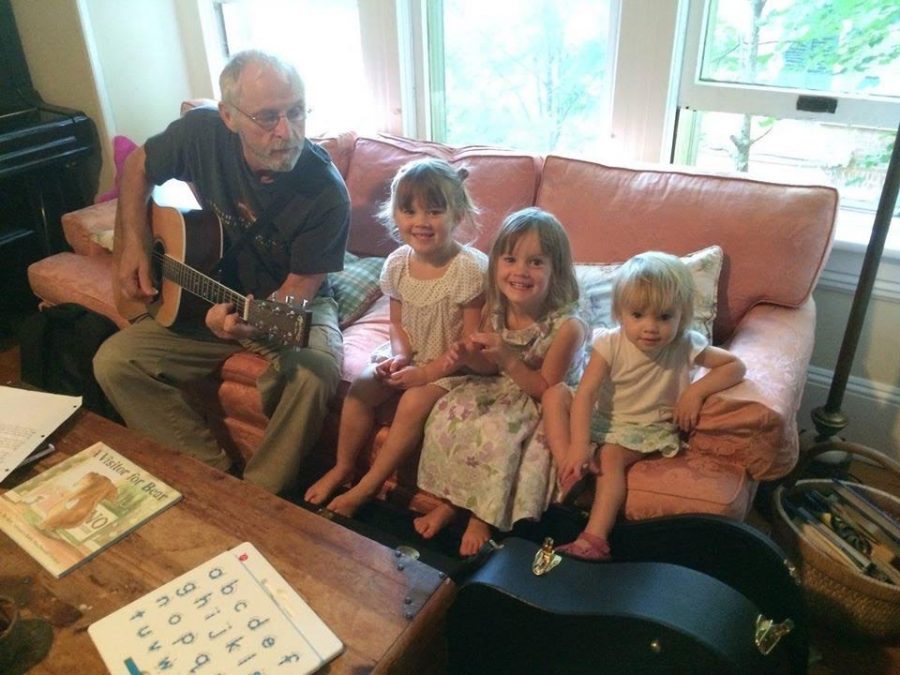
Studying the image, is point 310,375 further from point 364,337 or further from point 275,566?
point 275,566

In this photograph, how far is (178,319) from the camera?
73.3 inches

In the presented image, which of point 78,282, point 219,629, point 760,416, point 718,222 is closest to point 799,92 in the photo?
point 718,222

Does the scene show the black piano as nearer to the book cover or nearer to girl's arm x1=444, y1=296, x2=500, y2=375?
the book cover

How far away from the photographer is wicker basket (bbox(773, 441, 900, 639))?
1384 millimetres

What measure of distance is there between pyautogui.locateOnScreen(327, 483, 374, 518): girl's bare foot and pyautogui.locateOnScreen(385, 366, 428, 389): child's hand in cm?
26

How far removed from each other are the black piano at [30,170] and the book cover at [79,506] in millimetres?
1731

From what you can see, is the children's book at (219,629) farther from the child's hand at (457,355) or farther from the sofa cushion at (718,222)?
the sofa cushion at (718,222)

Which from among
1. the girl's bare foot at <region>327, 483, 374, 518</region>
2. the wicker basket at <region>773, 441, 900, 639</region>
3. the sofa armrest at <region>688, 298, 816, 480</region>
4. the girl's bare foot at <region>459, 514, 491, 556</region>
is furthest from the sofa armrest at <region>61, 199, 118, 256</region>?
the wicker basket at <region>773, 441, 900, 639</region>

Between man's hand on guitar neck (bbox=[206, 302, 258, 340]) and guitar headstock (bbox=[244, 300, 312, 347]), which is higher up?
guitar headstock (bbox=[244, 300, 312, 347])

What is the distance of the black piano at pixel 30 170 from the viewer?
268cm

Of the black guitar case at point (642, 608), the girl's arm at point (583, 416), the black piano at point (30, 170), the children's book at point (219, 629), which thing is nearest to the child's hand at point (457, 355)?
the girl's arm at point (583, 416)

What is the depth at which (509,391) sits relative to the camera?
1.59 metres

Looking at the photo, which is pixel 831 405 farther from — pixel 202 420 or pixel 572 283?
pixel 202 420

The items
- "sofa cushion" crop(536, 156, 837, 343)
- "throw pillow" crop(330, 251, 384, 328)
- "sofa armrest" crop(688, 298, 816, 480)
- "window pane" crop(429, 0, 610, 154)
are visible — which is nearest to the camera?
"sofa armrest" crop(688, 298, 816, 480)
